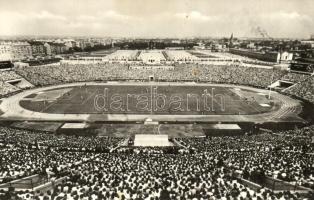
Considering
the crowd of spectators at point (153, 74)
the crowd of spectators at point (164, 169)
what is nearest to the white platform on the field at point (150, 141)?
the crowd of spectators at point (164, 169)

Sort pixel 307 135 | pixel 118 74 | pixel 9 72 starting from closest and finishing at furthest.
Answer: pixel 307 135 → pixel 9 72 → pixel 118 74

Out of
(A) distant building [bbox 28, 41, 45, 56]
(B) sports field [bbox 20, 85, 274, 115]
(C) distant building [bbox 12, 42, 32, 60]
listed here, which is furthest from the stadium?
(A) distant building [bbox 28, 41, 45, 56]

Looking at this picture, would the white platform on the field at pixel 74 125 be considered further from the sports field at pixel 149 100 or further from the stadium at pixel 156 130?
the sports field at pixel 149 100

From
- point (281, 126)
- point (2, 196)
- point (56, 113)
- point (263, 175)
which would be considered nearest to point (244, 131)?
point (281, 126)

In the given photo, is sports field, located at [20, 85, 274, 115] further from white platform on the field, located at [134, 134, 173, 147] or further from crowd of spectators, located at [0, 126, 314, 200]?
crowd of spectators, located at [0, 126, 314, 200]

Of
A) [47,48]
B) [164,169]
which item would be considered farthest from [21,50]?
[164,169]

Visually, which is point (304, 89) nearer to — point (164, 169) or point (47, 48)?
point (164, 169)

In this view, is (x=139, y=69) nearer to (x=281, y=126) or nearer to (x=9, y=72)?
(x=9, y=72)
